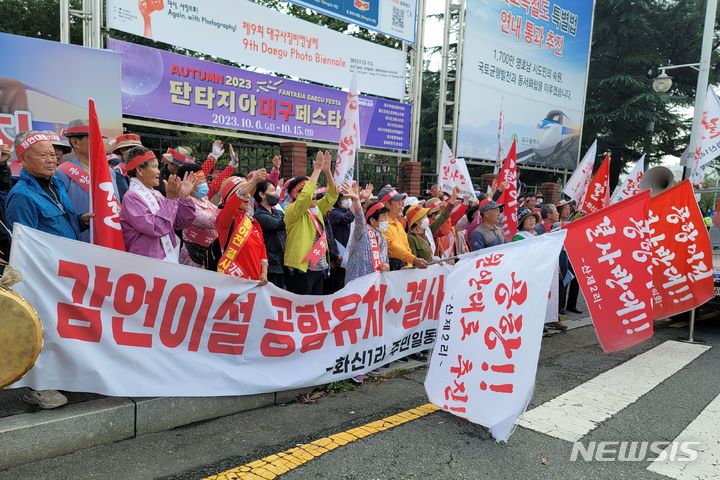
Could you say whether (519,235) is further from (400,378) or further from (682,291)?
(400,378)

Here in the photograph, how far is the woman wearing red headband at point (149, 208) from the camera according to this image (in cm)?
382

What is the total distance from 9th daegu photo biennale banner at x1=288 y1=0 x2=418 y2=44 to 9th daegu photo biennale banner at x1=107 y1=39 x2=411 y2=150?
145cm

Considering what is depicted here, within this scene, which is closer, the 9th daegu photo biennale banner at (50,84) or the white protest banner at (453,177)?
the 9th daegu photo biennale banner at (50,84)

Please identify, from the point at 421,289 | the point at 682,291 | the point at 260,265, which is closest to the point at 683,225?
the point at 682,291

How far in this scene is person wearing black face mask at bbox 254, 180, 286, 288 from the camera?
4.52 metres

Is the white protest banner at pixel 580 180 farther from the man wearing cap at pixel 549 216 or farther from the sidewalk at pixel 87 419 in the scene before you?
the sidewalk at pixel 87 419

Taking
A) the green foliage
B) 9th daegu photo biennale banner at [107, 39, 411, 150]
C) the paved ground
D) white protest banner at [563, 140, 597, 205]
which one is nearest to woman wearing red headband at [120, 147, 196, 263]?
the paved ground

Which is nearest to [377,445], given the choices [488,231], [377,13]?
[488,231]

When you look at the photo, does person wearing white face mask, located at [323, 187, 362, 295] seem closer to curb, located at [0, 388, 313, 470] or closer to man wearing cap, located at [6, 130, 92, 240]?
curb, located at [0, 388, 313, 470]

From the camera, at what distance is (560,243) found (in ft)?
12.6

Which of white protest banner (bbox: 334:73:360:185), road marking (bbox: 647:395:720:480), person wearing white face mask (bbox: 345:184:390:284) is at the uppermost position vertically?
white protest banner (bbox: 334:73:360:185)

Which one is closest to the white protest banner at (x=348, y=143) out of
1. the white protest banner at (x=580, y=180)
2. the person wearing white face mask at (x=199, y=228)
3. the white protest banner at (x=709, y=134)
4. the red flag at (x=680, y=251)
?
the person wearing white face mask at (x=199, y=228)

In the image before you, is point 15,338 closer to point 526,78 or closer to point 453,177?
point 453,177

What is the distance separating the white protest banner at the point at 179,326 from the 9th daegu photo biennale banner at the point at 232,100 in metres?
4.96
